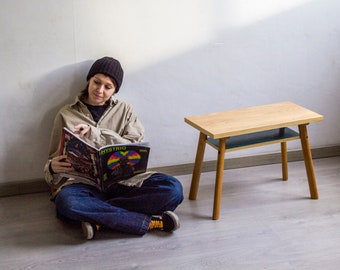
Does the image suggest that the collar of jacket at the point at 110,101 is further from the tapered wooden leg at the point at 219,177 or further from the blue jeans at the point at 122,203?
the tapered wooden leg at the point at 219,177

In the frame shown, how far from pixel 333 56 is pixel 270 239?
3.49ft

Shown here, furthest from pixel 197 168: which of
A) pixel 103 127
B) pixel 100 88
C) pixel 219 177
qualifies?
pixel 100 88

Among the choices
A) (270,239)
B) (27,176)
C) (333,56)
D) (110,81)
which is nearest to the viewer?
(270,239)

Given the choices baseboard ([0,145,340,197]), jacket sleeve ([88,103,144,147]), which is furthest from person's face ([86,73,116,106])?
baseboard ([0,145,340,197])

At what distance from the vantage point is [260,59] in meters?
2.55

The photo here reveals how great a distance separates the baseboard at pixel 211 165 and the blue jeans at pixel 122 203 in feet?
1.07

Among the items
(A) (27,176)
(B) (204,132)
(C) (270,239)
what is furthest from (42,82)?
(C) (270,239)

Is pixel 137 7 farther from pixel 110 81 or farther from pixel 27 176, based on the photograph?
pixel 27 176

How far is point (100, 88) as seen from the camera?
2207 millimetres

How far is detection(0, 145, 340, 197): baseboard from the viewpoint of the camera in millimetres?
2432

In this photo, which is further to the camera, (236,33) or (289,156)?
(289,156)

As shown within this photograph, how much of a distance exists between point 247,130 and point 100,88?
0.62 meters

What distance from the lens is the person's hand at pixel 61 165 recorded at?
217 cm

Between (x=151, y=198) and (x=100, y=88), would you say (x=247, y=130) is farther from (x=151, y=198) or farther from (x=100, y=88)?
(x=100, y=88)
